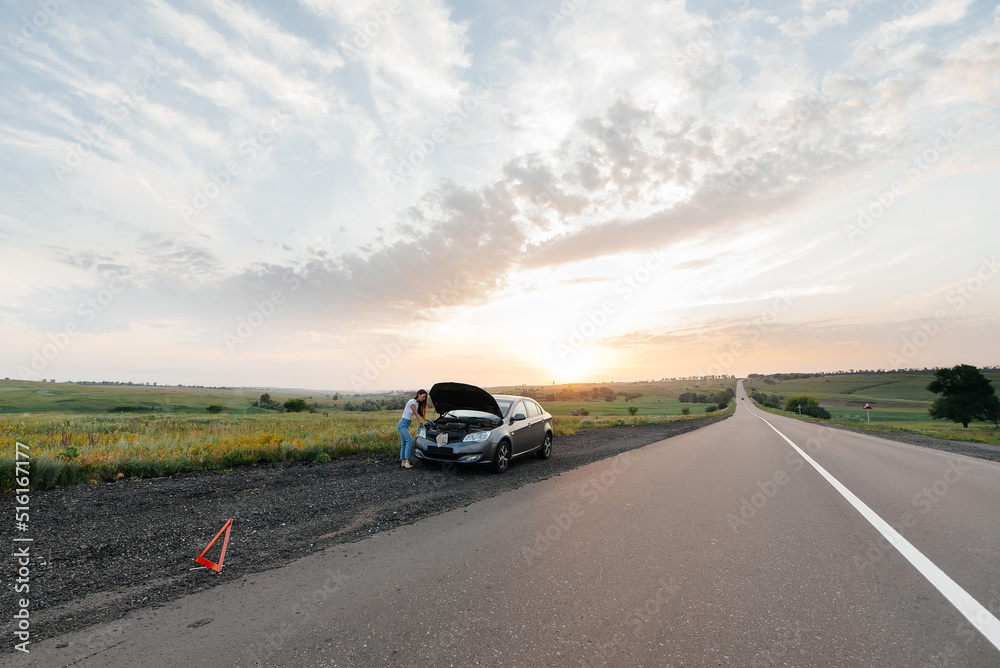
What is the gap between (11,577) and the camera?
3.99 metres

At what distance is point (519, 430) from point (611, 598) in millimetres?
7555

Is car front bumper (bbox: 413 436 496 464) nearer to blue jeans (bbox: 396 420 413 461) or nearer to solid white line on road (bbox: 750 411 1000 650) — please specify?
blue jeans (bbox: 396 420 413 461)

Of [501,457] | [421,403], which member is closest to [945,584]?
[501,457]

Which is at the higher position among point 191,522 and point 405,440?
point 405,440

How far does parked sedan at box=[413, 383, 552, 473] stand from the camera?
382 inches

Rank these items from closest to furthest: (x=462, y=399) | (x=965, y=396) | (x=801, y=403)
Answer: (x=462, y=399) < (x=965, y=396) < (x=801, y=403)

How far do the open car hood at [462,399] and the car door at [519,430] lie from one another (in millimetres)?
362

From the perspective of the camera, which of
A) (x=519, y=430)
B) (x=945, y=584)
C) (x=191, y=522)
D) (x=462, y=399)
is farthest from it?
(x=462, y=399)

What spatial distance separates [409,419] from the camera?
10523mm

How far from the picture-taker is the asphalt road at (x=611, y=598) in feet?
8.86

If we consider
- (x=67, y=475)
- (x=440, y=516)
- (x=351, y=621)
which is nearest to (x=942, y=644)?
(x=351, y=621)

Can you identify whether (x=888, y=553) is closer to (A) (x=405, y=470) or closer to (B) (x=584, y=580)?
(B) (x=584, y=580)

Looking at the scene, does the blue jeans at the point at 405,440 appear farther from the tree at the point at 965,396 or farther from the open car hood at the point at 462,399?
the tree at the point at 965,396

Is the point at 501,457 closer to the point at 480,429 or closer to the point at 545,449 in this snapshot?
the point at 480,429
